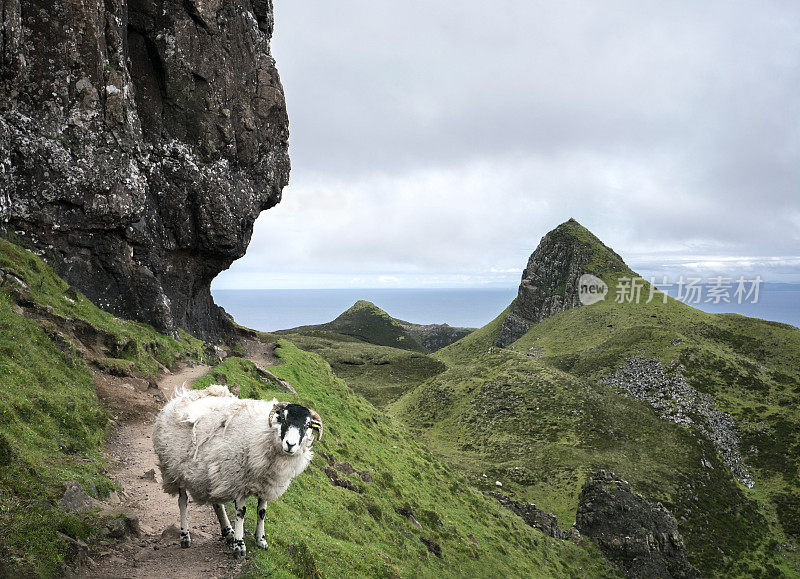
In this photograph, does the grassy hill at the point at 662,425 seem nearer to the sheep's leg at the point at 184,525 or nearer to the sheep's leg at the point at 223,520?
the sheep's leg at the point at 223,520

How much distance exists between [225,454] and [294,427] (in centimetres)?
224

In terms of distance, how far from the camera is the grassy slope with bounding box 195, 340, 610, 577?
15.4 metres

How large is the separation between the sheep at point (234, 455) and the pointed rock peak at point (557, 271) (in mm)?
126327

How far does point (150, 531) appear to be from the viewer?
1127 centimetres

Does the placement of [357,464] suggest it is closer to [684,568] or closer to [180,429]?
[180,429]

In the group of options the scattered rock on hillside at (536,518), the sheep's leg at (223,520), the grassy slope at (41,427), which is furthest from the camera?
the scattered rock on hillside at (536,518)

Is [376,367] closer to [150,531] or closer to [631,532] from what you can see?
[631,532]

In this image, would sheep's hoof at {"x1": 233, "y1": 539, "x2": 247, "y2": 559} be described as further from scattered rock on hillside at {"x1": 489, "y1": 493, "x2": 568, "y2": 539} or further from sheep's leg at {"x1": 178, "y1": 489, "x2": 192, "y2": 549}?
scattered rock on hillside at {"x1": 489, "y1": 493, "x2": 568, "y2": 539}

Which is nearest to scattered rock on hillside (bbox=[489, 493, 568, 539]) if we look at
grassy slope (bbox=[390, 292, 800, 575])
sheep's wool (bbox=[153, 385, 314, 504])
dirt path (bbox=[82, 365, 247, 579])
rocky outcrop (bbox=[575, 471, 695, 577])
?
rocky outcrop (bbox=[575, 471, 695, 577])

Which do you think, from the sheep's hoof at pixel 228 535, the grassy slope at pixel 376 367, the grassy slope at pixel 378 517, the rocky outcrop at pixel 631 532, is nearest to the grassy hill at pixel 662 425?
the rocky outcrop at pixel 631 532

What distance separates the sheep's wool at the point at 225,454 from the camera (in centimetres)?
1020

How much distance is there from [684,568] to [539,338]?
81.8 meters

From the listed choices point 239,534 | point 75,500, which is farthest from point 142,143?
point 239,534

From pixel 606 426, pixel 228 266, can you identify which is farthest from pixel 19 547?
pixel 606 426
